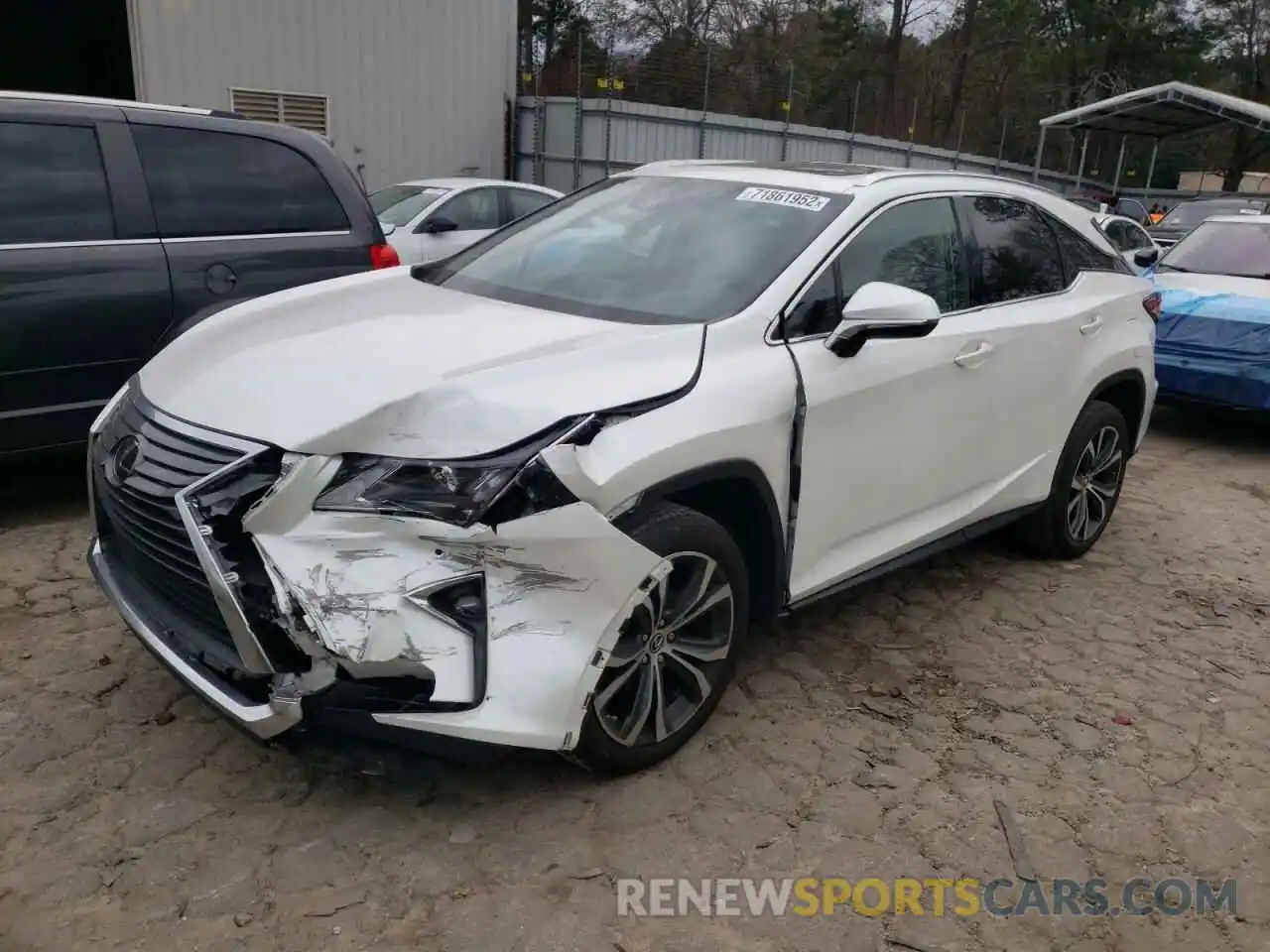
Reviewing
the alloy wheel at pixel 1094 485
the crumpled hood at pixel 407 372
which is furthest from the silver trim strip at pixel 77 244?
the alloy wheel at pixel 1094 485

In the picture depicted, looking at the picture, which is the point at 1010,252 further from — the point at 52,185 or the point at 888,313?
the point at 52,185

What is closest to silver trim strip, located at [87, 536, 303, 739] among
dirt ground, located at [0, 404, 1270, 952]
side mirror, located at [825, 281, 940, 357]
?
dirt ground, located at [0, 404, 1270, 952]

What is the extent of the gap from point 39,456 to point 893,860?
3802mm

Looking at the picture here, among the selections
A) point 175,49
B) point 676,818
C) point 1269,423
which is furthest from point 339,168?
point 175,49

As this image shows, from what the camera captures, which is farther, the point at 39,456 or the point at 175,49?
the point at 175,49

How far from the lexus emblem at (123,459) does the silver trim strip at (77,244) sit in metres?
1.97

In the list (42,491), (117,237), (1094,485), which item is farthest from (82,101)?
(1094,485)

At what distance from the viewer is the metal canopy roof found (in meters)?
17.9

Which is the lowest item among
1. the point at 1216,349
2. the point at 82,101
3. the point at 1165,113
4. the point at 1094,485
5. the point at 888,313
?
the point at 1094,485

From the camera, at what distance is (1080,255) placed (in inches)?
186

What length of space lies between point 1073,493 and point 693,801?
2.79 meters

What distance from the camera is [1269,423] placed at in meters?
7.96

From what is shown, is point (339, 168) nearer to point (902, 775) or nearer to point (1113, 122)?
point (902, 775)

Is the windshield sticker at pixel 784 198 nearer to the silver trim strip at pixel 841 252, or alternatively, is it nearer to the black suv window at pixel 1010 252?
the silver trim strip at pixel 841 252
